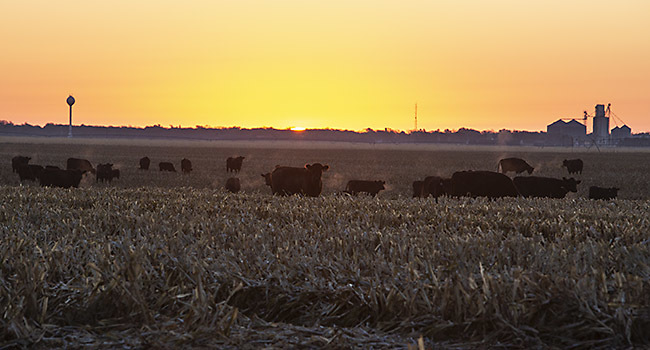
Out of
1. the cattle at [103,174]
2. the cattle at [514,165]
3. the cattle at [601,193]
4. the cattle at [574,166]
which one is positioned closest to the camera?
the cattle at [601,193]

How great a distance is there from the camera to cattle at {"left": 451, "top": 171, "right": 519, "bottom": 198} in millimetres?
16500

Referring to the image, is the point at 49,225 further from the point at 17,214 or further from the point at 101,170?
the point at 101,170

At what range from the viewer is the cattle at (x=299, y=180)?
17953 millimetres

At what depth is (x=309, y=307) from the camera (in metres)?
3.61

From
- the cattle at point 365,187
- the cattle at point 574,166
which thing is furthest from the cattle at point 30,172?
the cattle at point 574,166

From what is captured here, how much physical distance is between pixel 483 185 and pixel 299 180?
519 cm

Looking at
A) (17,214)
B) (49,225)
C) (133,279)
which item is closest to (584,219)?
(133,279)

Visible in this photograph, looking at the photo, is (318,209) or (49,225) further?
(318,209)

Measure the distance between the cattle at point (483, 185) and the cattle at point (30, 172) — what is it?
1553cm

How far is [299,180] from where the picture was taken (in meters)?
18.2

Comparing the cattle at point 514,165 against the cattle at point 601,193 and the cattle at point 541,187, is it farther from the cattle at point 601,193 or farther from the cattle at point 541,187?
the cattle at point 601,193

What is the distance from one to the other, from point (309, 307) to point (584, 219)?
4.41 metres

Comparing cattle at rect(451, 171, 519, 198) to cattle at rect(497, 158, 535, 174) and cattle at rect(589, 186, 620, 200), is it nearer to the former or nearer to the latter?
cattle at rect(589, 186, 620, 200)

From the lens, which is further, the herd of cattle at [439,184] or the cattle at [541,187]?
the cattle at [541,187]
